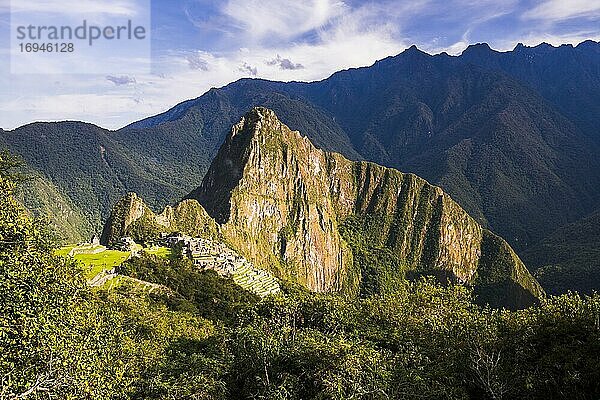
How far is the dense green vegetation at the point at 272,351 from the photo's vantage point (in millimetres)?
16531

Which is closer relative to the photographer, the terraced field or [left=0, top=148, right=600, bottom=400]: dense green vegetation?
[left=0, top=148, right=600, bottom=400]: dense green vegetation

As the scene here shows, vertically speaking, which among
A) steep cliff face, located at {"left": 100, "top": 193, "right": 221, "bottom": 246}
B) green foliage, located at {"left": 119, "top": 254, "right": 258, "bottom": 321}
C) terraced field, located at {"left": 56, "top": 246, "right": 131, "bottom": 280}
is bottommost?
green foliage, located at {"left": 119, "top": 254, "right": 258, "bottom": 321}

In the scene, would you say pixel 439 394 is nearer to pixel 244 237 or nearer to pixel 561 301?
pixel 561 301

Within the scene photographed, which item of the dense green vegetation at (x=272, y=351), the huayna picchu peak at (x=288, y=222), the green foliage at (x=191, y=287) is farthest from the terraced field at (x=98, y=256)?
the huayna picchu peak at (x=288, y=222)

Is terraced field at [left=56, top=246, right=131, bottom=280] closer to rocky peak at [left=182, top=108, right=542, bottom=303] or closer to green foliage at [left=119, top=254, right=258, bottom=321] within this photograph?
green foliage at [left=119, top=254, right=258, bottom=321]

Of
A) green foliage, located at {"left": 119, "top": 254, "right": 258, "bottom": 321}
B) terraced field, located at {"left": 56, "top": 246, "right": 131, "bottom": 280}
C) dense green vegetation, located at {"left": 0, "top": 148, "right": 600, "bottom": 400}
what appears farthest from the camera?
green foliage, located at {"left": 119, "top": 254, "right": 258, "bottom": 321}

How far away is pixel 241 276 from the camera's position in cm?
7675

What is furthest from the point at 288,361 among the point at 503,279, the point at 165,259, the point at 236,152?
the point at 503,279

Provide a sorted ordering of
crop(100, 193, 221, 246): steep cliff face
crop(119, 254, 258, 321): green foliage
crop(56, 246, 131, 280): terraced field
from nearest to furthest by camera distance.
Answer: crop(56, 246, 131, 280): terraced field
crop(119, 254, 258, 321): green foliage
crop(100, 193, 221, 246): steep cliff face

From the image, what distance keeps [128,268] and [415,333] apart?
3735 cm

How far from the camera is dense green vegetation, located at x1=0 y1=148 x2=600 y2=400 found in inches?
651

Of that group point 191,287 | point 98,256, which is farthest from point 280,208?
point 98,256

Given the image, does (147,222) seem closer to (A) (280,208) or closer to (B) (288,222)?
(A) (280,208)

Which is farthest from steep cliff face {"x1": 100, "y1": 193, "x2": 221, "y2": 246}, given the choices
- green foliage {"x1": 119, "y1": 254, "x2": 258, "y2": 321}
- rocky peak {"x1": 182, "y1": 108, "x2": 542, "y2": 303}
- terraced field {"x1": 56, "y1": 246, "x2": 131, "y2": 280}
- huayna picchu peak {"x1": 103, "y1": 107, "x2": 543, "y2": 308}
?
green foliage {"x1": 119, "y1": 254, "x2": 258, "y2": 321}
